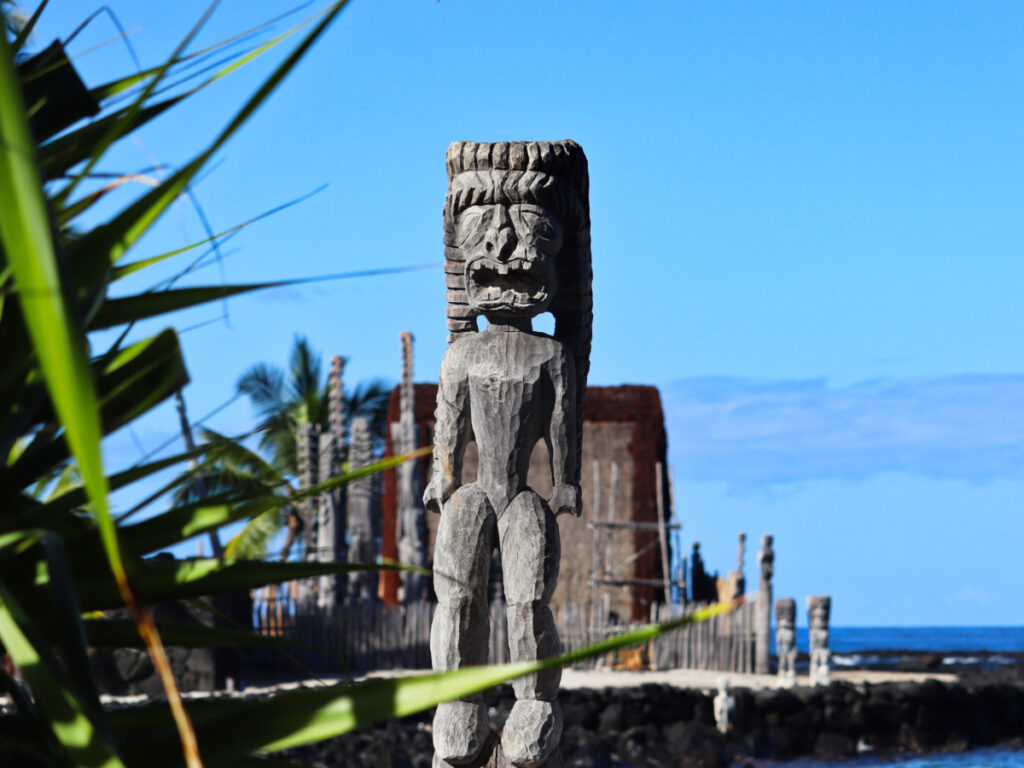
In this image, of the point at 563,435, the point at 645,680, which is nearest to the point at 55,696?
the point at 563,435

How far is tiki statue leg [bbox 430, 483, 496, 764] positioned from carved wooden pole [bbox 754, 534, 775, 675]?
523 inches

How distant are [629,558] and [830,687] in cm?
657

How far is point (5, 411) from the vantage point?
145cm

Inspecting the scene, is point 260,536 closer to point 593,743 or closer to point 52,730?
point 593,743

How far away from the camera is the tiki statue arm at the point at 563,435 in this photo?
4770mm

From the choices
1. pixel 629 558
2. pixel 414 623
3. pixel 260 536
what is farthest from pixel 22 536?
pixel 260 536

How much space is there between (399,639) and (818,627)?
630cm

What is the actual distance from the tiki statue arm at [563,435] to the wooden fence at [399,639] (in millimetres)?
12151

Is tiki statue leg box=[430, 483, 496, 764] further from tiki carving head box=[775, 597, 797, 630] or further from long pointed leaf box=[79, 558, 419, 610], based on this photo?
tiki carving head box=[775, 597, 797, 630]

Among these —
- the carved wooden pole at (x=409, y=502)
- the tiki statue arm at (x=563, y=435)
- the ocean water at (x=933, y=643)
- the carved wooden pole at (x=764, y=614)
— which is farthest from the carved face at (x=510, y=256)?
the ocean water at (x=933, y=643)

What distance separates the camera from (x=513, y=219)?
4.79m

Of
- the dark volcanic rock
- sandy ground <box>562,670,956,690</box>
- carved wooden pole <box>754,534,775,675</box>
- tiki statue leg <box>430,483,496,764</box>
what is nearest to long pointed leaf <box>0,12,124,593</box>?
tiki statue leg <box>430,483,496,764</box>

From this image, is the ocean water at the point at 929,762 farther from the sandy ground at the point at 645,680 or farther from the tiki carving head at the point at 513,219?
the tiki carving head at the point at 513,219

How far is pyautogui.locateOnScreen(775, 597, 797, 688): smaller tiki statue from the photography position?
16.2 meters
